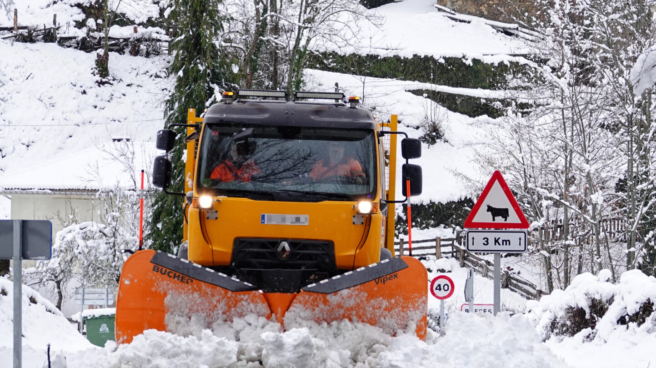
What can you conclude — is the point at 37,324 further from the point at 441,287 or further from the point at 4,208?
the point at 4,208

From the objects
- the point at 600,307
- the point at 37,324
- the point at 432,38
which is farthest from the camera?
the point at 432,38

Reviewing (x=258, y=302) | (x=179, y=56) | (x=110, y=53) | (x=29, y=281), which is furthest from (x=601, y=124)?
(x=110, y=53)

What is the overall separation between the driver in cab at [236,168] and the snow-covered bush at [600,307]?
200 inches

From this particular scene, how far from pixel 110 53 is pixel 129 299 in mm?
47181

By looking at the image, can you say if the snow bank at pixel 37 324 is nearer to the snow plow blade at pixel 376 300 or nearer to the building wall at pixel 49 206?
the snow plow blade at pixel 376 300

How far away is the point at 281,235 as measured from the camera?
Result: 713 centimetres

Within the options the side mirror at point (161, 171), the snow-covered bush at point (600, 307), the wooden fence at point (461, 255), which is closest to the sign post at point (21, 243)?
the side mirror at point (161, 171)

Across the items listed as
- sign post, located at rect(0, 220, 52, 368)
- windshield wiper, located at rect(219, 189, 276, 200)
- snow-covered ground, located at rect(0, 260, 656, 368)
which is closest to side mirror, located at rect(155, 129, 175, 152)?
windshield wiper, located at rect(219, 189, 276, 200)

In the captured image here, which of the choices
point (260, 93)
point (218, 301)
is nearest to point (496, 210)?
point (260, 93)

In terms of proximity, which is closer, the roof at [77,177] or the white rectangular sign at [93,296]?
the white rectangular sign at [93,296]

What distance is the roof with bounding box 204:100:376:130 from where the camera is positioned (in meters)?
7.54

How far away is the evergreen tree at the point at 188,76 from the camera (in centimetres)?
1820

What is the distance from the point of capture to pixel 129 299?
21.1 ft

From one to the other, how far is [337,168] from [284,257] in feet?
3.42
